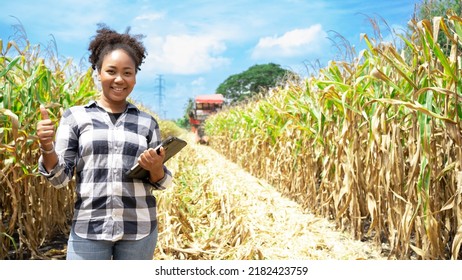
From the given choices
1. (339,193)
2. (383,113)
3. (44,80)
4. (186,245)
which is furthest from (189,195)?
(383,113)

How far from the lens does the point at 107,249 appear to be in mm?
1646

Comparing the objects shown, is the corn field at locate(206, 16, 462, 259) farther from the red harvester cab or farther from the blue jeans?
the red harvester cab

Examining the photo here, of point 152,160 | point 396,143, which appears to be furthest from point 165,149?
point 396,143

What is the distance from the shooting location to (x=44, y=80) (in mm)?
3260

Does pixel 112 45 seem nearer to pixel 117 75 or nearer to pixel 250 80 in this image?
pixel 117 75

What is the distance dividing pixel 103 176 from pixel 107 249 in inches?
10.4

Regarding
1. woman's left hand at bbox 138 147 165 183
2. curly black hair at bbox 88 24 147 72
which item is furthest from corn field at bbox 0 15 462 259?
woman's left hand at bbox 138 147 165 183

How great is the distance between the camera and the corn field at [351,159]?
2.54m

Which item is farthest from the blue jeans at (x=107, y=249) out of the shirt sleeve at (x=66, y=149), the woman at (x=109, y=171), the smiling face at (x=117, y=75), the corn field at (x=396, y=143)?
the corn field at (x=396, y=143)

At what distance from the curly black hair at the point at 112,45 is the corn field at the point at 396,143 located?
143cm

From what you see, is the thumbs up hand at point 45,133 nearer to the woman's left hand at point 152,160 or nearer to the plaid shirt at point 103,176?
the plaid shirt at point 103,176

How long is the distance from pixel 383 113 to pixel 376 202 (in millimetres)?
724

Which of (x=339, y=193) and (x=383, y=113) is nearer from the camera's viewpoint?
(x=383, y=113)

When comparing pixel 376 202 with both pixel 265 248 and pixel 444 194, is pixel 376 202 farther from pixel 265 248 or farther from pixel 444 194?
pixel 265 248
